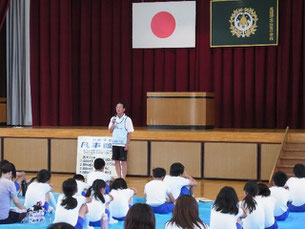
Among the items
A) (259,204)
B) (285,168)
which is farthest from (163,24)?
(259,204)

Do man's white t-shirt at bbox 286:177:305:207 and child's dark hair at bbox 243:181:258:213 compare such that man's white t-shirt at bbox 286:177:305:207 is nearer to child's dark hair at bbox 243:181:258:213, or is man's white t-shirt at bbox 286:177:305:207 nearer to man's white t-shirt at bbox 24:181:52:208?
child's dark hair at bbox 243:181:258:213

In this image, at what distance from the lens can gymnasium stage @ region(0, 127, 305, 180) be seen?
397 inches

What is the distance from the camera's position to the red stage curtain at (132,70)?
40.5 feet

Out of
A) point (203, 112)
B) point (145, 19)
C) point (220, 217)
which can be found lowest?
point (220, 217)

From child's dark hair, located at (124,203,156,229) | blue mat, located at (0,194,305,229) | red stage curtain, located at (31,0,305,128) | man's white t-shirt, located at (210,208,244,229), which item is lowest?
blue mat, located at (0,194,305,229)

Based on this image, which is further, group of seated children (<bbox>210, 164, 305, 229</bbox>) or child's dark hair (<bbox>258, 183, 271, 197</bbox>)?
child's dark hair (<bbox>258, 183, 271, 197</bbox>)

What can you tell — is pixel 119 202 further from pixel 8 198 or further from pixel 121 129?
pixel 121 129

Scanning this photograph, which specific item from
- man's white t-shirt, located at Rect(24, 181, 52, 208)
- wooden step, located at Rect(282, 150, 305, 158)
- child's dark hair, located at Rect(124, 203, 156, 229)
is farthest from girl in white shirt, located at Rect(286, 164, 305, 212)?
child's dark hair, located at Rect(124, 203, 156, 229)

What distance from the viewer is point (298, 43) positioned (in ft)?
39.9

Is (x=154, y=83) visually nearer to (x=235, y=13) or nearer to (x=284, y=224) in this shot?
(x=235, y=13)

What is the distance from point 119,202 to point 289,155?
13.3 feet

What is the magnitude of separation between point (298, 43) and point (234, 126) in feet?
7.77

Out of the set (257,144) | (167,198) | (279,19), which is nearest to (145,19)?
(279,19)

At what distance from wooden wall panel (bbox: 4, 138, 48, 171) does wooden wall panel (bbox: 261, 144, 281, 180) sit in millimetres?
4369
